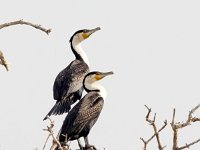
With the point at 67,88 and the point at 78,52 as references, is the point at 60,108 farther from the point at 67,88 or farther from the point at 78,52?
the point at 78,52

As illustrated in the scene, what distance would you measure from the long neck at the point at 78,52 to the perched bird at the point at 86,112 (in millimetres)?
1817

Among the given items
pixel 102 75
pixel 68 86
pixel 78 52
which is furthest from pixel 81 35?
pixel 102 75

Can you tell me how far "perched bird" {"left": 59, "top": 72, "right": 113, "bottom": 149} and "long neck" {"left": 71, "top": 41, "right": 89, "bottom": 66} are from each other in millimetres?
1817

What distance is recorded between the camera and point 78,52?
1428 cm

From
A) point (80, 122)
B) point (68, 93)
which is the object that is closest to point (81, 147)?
point (80, 122)

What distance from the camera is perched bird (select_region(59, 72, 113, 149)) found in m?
11.4

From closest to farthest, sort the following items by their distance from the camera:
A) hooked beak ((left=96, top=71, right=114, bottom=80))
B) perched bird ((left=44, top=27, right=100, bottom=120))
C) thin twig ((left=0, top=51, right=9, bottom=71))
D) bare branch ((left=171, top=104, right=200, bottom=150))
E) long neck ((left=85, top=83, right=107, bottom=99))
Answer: thin twig ((left=0, top=51, right=9, bottom=71)) → bare branch ((left=171, top=104, right=200, bottom=150)) → long neck ((left=85, top=83, right=107, bottom=99)) → hooked beak ((left=96, top=71, right=114, bottom=80)) → perched bird ((left=44, top=27, right=100, bottom=120))

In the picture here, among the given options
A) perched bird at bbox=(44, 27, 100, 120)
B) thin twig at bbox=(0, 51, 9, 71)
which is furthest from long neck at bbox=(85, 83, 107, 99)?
thin twig at bbox=(0, 51, 9, 71)

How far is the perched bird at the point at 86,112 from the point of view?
11398mm

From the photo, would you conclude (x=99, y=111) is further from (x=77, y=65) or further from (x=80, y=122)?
(x=77, y=65)

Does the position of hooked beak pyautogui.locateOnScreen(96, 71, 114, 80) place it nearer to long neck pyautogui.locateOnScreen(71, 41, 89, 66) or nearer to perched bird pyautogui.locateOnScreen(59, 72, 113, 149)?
perched bird pyautogui.locateOnScreen(59, 72, 113, 149)

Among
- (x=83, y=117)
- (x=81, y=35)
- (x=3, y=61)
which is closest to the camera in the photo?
(x=3, y=61)

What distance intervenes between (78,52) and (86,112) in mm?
2763

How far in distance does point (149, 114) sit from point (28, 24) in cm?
149
